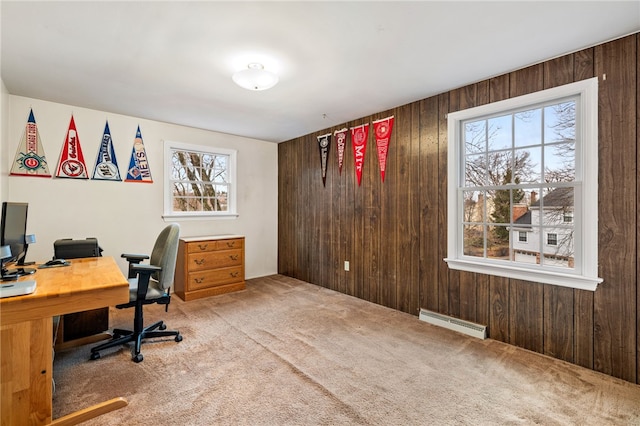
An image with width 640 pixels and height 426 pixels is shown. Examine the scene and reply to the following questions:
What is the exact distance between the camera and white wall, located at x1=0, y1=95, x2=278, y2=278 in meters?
3.21

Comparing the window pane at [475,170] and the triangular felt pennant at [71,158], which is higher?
the triangular felt pennant at [71,158]

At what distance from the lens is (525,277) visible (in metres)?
2.50

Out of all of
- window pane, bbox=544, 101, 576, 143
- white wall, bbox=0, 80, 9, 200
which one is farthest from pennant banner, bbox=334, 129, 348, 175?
white wall, bbox=0, 80, 9, 200

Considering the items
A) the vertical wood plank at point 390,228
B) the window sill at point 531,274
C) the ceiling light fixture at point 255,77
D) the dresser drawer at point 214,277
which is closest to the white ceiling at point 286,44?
the ceiling light fixture at point 255,77

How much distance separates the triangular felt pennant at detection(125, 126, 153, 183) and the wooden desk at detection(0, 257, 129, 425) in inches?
97.2

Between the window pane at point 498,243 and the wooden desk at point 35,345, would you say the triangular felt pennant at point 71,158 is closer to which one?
the wooden desk at point 35,345

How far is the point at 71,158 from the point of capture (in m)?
3.42

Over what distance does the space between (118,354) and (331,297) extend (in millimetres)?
2387

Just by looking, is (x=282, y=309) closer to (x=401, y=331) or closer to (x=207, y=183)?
(x=401, y=331)

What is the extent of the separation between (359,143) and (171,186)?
2700 millimetres

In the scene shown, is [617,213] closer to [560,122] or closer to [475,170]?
[560,122]

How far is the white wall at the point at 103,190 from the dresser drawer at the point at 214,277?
72 cm

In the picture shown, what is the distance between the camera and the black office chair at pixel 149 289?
91.9 inches

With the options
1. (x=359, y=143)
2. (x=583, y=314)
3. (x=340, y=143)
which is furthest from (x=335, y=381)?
(x=340, y=143)
